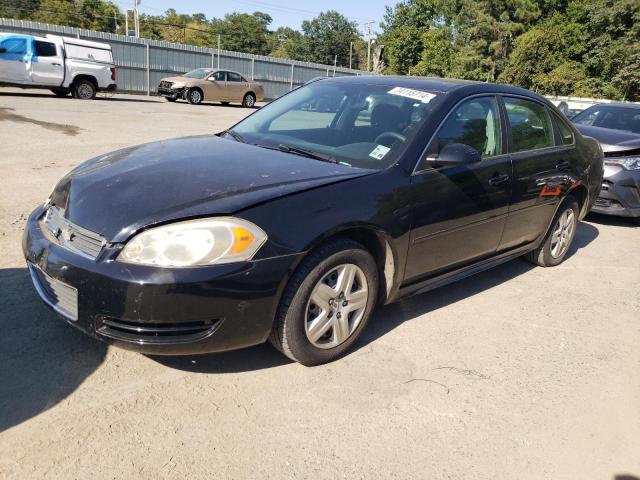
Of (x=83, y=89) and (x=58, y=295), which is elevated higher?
(x=83, y=89)

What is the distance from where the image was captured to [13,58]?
1695 centimetres

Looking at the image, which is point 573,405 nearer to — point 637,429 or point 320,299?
point 637,429

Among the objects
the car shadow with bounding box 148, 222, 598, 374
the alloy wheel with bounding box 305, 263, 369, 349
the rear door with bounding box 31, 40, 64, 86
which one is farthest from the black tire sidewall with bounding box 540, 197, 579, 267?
the rear door with bounding box 31, 40, 64, 86

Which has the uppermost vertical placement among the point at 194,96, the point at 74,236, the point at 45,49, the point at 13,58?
the point at 45,49

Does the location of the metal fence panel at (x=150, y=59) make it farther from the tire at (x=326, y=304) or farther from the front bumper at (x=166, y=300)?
the tire at (x=326, y=304)

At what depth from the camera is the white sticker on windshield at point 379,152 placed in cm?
338

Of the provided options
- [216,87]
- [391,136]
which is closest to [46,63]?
[216,87]

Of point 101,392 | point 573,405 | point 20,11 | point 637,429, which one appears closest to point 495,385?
point 573,405

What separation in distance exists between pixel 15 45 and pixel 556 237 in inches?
698

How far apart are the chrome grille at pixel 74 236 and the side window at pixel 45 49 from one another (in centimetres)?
1719

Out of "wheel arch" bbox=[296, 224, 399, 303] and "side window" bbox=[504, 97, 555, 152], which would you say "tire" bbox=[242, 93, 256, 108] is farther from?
"wheel arch" bbox=[296, 224, 399, 303]

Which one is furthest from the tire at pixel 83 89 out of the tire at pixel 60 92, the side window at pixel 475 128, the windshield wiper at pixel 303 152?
the side window at pixel 475 128

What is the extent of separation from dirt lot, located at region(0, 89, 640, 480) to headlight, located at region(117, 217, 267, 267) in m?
0.72

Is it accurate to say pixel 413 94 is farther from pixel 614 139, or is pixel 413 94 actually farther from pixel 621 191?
pixel 614 139
